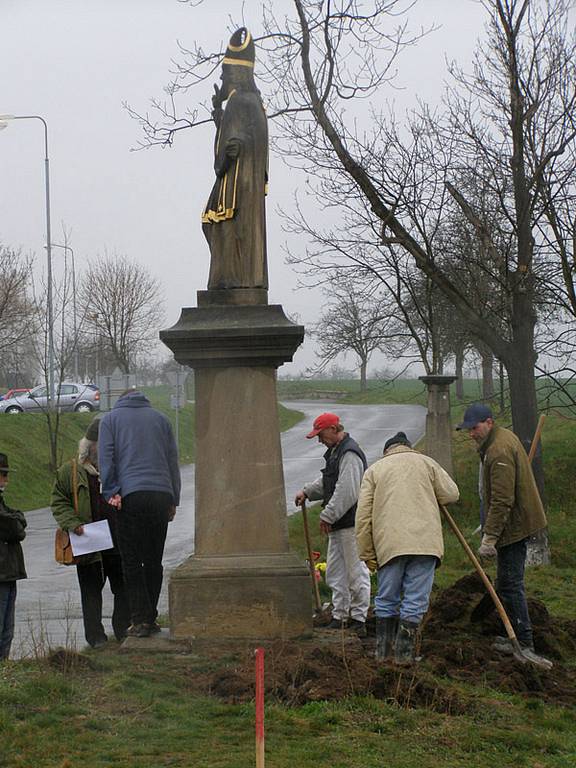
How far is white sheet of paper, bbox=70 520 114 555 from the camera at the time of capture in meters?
7.77

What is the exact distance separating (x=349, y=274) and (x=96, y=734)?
43.4ft

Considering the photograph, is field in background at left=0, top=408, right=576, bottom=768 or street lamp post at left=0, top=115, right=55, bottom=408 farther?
street lamp post at left=0, top=115, right=55, bottom=408

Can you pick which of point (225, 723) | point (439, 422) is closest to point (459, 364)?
point (439, 422)

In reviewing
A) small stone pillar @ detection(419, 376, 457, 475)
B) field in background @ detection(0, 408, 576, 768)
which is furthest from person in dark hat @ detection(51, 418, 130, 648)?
small stone pillar @ detection(419, 376, 457, 475)

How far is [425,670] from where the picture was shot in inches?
265

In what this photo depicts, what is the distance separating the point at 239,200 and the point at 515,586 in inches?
139

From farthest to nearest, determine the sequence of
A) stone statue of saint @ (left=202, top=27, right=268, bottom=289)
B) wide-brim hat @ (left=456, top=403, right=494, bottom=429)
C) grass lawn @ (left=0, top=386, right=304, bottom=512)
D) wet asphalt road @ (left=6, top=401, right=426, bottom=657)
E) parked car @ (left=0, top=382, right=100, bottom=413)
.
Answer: parked car @ (left=0, top=382, right=100, bottom=413) < grass lawn @ (left=0, top=386, right=304, bottom=512) < wet asphalt road @ (left=6, top=401, right=426, bottom=657) < stone statue of saint @ (left=202, top=27, right=268, bottom=289) < wide-brim hat @ (left=456, top=403, right=494, bottom=429)

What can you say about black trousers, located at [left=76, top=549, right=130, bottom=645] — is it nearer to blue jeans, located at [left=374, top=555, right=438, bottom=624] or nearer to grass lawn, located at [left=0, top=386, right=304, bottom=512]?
blue jeans, located at [left=374, top=555, right=438, bottom=624]

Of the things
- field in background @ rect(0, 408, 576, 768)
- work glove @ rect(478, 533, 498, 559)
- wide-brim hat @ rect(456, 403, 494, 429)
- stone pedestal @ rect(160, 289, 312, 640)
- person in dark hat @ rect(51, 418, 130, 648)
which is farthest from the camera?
person in dark hat @ rect(51, 418, 130, 648)

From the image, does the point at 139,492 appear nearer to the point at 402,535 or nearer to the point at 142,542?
the point at 142,542

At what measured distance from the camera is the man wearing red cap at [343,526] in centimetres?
832

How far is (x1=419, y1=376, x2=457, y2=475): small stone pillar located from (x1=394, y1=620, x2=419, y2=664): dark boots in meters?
10.6

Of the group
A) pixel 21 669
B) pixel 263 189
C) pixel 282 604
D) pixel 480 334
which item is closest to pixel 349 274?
pixel 480 334

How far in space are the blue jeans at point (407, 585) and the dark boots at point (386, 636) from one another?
0.04 m
